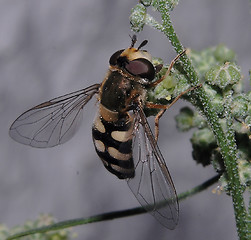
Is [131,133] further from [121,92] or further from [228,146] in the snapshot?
[228,146]

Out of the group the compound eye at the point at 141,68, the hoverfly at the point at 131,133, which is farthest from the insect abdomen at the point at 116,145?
the compound eye at the point at 141,68

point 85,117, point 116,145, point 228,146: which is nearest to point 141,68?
point 116,145

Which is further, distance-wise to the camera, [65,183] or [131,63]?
[65,183]

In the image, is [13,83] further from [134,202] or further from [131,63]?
[131,63]

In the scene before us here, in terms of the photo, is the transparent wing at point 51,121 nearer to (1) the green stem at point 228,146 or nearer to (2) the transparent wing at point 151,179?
(2) the transparent wing at point 151,179

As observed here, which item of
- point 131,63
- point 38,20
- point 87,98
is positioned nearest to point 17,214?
point 38,20

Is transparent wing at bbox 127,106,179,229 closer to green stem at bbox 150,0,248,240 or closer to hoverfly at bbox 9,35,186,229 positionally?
hoverfly at bbox 9,35,186,229

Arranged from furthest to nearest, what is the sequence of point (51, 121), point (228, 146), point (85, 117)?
point (85, 117) → point (51, 121) → point (228, 146)
